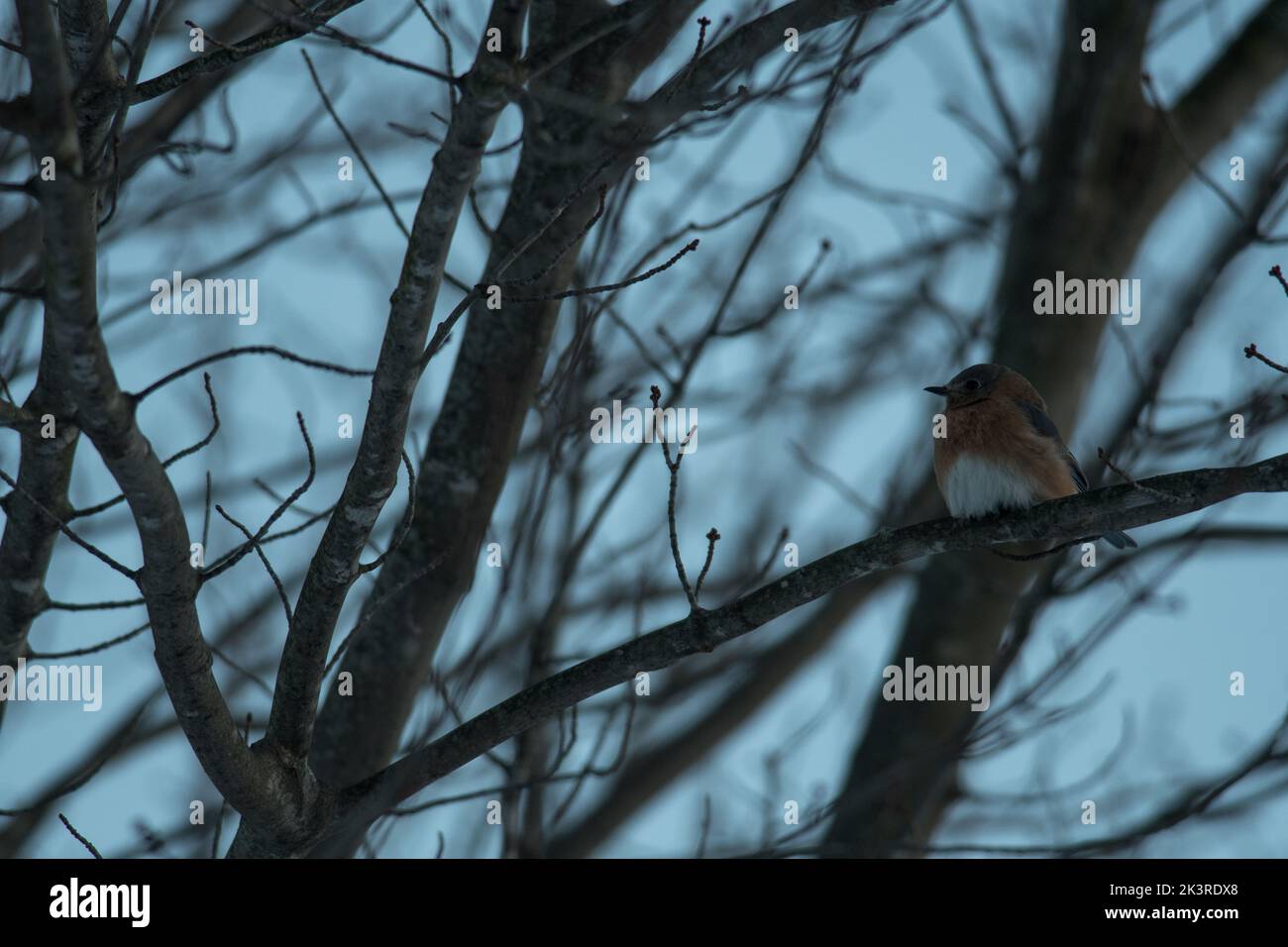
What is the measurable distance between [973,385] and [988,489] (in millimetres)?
707

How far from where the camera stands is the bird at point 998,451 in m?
4.01

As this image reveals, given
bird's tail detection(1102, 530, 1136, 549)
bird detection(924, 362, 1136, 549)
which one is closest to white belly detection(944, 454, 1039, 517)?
bird detection(924, 362, 1136, 549)

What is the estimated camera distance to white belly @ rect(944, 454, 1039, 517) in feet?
13.1

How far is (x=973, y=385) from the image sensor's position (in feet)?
15.0

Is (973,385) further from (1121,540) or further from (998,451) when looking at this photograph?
(1121,540)

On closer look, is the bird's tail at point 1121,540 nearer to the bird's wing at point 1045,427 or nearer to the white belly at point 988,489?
the bird's wing at point 1045,427

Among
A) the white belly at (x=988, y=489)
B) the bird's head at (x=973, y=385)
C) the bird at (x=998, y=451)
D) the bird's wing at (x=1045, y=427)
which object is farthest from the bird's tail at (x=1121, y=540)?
the bird's head at (x=973, y=385)

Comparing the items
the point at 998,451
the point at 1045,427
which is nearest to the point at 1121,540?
the point at 1045,427

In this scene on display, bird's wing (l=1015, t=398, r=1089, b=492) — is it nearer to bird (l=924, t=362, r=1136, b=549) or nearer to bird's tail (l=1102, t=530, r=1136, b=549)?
bird (l=924, t=362, r=1136, b=549)
